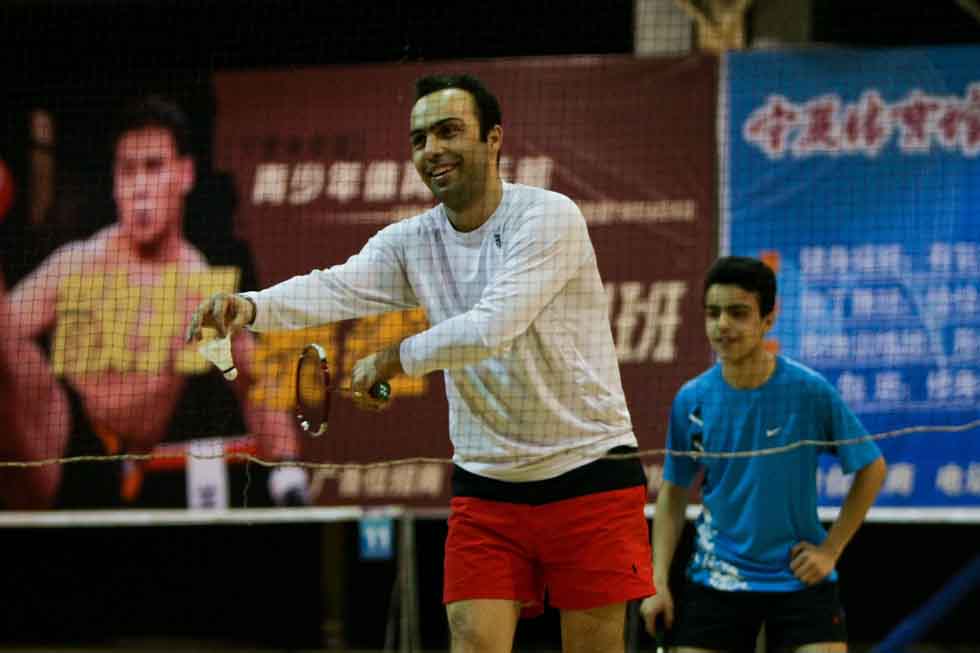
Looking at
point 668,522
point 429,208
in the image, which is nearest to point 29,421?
point 429,208

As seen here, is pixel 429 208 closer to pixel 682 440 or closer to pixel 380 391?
pixel 682 440

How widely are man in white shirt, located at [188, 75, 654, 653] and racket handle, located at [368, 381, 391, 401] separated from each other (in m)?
0.02

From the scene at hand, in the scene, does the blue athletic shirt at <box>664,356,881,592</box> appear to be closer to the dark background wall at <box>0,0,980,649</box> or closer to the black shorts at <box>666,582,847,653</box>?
the black shorts at <box>666,582,847,653</box>

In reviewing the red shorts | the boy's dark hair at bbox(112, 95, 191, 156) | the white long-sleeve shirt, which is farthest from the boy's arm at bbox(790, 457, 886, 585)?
the boy's dark hair at bbox(112, 95, 191, 156)

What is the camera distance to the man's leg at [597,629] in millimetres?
3637

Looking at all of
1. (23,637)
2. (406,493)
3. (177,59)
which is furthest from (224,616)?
(177,59)

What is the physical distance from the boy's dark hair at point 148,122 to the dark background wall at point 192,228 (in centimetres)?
7

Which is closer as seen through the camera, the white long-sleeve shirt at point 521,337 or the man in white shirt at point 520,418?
the white long-sleeve shirt at point 521,337

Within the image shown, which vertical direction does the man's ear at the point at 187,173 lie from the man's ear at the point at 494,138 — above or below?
above

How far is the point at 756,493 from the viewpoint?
4.32m

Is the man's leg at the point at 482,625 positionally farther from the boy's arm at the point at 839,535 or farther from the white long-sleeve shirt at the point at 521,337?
the boy's arm at the point at 839,535

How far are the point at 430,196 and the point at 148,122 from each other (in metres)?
1.42

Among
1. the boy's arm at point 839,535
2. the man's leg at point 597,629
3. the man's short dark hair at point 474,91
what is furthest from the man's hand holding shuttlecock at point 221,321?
the boy's arm at point 839,535

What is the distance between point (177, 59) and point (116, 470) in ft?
7.78
